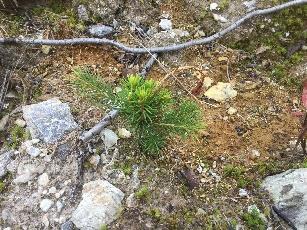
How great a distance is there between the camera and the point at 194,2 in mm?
3916

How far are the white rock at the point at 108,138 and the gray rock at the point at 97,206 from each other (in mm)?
280

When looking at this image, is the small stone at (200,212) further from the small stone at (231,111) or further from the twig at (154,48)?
the twig at (154,48)

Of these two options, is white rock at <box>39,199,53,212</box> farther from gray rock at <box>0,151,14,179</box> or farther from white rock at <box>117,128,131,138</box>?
white rock at <box>117,128,131,138</box>

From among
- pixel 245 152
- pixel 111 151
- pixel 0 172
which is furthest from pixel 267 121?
pixel 0 172

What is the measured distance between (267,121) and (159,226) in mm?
1102

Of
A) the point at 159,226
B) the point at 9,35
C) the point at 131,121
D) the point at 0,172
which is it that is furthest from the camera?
the point at 9,35

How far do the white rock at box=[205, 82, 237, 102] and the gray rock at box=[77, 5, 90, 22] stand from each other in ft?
3.52

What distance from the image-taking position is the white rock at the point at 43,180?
310 cm

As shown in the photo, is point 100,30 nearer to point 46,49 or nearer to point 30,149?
point 46,49

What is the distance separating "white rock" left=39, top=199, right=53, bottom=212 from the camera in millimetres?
3014

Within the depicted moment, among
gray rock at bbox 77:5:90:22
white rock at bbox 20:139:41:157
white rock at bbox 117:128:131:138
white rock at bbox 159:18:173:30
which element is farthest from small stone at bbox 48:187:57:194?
white rock at bbox 159:18:173:30

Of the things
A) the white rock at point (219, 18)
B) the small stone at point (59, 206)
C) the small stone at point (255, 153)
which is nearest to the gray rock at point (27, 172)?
the small stone at point (59, 206)

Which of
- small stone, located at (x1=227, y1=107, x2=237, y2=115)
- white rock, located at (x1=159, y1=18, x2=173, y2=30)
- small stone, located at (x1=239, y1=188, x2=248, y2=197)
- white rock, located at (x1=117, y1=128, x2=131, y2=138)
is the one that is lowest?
small stone, located at (x1=239, y1=188, x2=248, y2=197)

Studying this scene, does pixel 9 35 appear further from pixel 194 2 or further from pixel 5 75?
pixel 194 2
